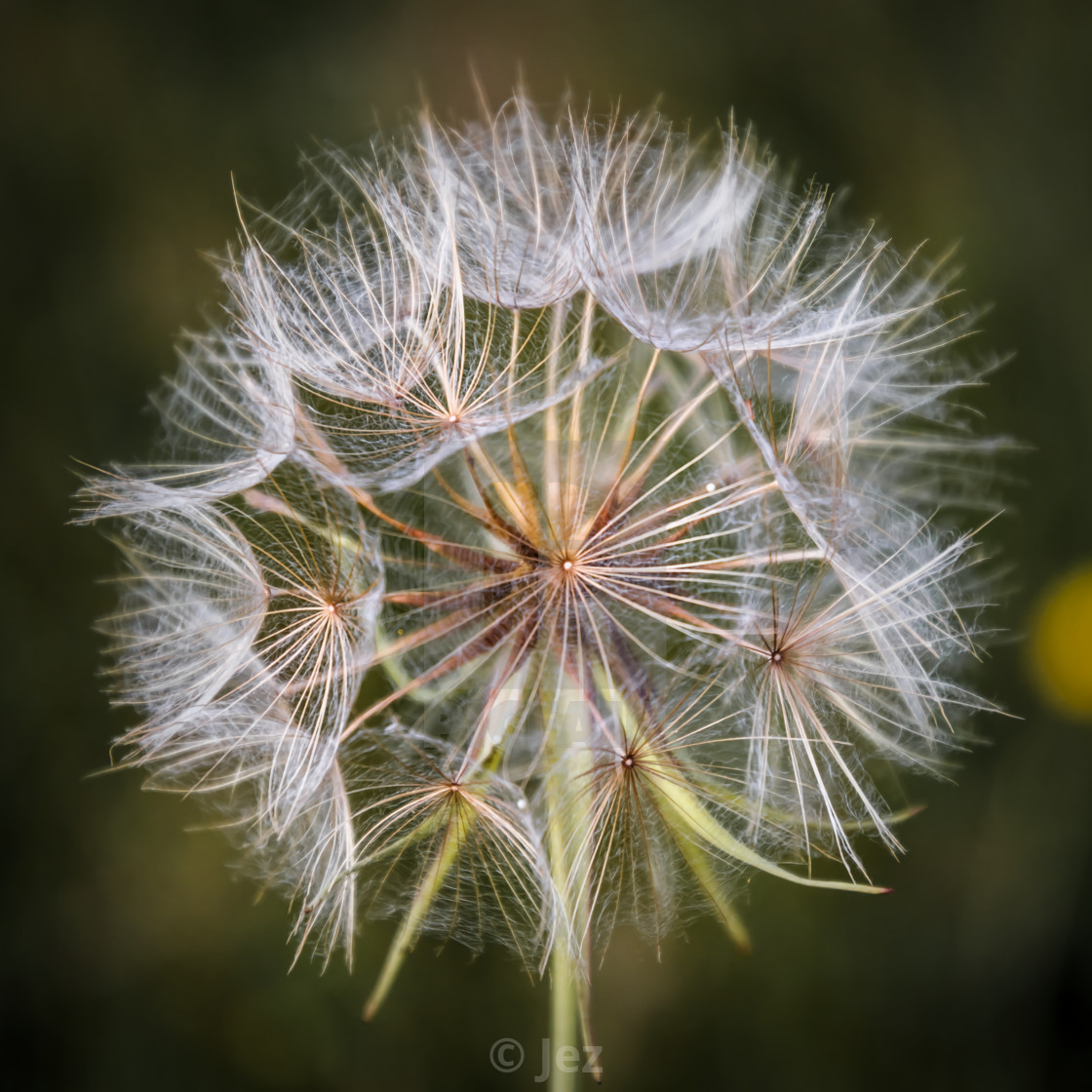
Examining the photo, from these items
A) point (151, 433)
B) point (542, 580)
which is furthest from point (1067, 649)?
point (151, 433)

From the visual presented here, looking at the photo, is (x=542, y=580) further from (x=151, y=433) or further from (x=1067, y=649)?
(x=1067, y=649)

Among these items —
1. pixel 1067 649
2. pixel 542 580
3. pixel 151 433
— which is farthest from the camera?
pixel 1067 649

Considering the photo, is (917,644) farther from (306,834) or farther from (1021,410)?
(1021,410)

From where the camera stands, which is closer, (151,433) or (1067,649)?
(151,433)

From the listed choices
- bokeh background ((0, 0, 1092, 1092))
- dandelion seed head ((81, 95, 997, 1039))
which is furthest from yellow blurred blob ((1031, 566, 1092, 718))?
dandelion seed head ((81, 95, 997, 1039))

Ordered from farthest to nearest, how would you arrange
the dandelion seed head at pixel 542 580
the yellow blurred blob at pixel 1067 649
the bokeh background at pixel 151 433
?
the yellow blurred blob at pixel 1067 649 → the bokeh background at pixel 151 433 → the dandelion seed head at pixel 542 580

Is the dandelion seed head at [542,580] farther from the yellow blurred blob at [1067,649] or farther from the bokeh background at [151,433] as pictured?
the yellow blurred blob at [1067,649]

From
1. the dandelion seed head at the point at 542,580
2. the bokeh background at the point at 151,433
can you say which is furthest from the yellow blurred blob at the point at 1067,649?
the dandelion seed head at the point at 542,580

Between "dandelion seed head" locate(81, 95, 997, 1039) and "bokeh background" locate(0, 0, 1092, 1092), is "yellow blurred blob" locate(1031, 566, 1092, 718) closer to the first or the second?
"bokeh background" locate(0, 0, 1092, 1092)

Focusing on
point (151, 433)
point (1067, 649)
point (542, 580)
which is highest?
point (151, 433)
